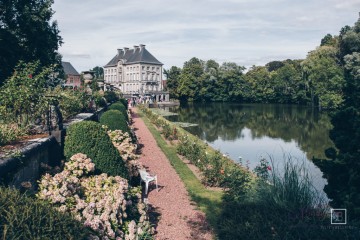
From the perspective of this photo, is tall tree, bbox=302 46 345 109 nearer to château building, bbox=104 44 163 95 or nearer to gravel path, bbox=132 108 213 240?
gravel path, bbox=132 108 213 240

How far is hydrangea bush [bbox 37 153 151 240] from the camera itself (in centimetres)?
485

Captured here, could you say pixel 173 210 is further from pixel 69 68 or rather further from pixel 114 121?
pixel 69 68

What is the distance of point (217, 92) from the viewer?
237 feet

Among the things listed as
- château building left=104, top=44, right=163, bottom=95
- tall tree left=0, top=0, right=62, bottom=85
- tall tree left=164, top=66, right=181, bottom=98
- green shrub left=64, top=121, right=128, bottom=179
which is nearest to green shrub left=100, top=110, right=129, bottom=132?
green shrub left=64, top=121, right=128, bottom=179

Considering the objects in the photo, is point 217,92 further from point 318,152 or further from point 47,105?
point 47,105

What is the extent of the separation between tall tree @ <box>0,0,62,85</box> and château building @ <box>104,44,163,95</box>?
57780 millimetres

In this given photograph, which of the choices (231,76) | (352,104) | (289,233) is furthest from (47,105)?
(231,76)

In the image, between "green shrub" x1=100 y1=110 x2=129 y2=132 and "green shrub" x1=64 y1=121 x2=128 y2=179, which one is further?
"green shrub" x1=100 y1=110 x2=129 y2=132

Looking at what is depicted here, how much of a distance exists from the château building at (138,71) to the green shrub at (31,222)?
246 ft

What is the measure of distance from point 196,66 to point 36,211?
235 feet

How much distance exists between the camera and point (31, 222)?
3.16m

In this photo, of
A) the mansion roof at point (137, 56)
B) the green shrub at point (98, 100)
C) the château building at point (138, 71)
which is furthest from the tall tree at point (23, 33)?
the mansion roof at point (137, 56)

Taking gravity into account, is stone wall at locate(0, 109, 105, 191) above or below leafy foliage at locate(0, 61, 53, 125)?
below

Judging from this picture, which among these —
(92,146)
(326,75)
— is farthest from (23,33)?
(326,75)
